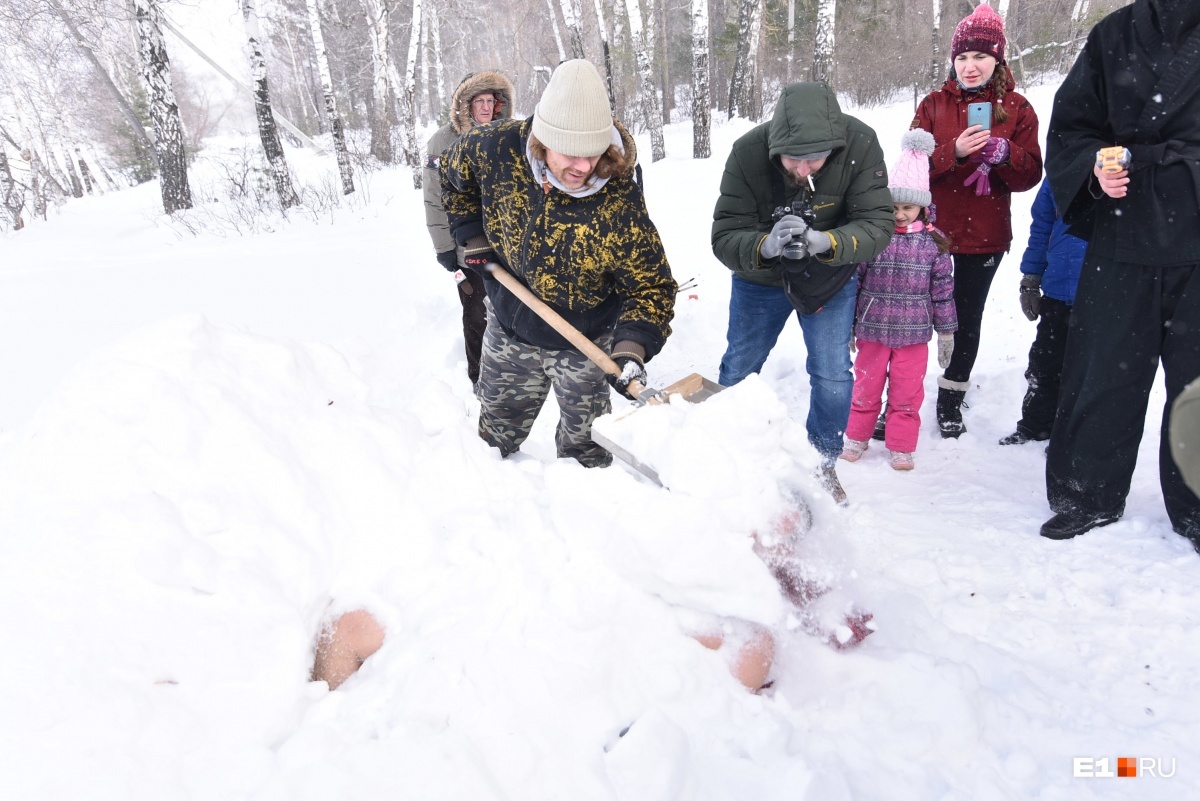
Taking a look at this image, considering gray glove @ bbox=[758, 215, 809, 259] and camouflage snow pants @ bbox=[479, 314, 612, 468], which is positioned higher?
gray glove @ bbox=[758, 215, 809, 259]

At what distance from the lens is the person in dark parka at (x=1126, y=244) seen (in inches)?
76.9

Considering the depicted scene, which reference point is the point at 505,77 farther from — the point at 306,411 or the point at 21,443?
the point at 21,443

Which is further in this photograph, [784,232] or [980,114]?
[980,114]

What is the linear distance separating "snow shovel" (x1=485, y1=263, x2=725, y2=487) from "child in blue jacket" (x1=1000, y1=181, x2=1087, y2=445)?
166 cm

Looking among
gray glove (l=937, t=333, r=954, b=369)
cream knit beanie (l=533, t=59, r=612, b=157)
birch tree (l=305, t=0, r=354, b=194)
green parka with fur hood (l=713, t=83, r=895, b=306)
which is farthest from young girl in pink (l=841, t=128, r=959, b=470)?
birch tree (l=305, t=0, r=354, b=194)

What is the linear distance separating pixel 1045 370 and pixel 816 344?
115 cm

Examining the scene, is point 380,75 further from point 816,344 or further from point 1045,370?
point 1045,370

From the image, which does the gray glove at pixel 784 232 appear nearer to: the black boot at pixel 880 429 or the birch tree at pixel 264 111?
the black boot at pixel 880 429

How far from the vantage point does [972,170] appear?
284 cm

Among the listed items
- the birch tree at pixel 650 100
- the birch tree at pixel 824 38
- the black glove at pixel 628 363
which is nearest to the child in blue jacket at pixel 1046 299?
the black glove at pixel 628 363

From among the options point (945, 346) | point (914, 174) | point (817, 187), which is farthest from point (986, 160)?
point (817, 187)

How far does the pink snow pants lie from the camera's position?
294 centimetres

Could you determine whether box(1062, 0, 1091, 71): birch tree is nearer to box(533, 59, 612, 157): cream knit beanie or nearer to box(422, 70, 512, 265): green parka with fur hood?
box(422, 70, 512, 265): green parka with fur hood

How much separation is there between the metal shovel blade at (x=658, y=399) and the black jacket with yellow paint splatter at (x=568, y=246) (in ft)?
0.63
